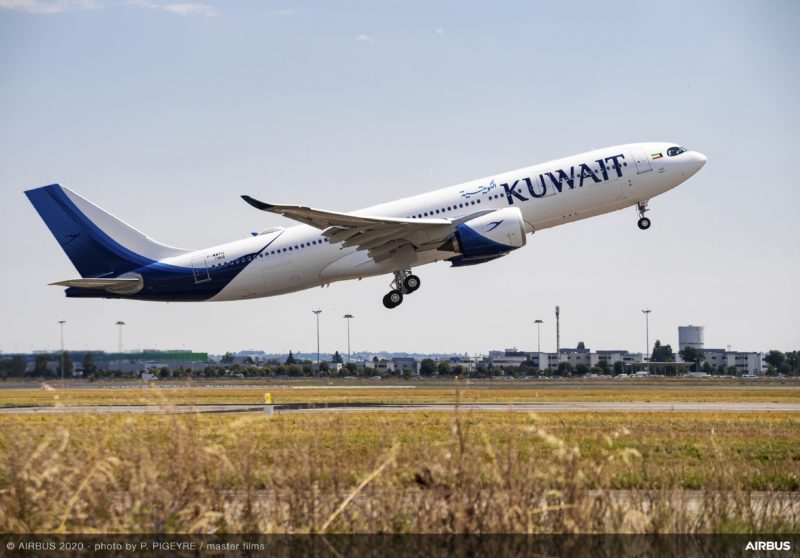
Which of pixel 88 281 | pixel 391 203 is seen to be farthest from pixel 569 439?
pixel 88 281

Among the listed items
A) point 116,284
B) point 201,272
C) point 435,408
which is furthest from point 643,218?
point 116,284

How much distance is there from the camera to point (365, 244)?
43781 millimetres

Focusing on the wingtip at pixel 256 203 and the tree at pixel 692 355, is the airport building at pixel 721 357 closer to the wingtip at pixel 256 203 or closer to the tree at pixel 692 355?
the tree at pixel 692 355

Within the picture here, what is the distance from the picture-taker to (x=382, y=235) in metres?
43.0

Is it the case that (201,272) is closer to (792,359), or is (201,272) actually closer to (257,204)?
(257,204)

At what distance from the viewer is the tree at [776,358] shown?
175m

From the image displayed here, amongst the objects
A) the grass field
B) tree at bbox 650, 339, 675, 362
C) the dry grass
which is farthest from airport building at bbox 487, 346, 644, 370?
the dry grass

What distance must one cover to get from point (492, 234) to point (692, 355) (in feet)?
Answer: 501

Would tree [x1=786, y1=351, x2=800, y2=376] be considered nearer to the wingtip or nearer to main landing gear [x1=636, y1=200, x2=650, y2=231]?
main landing gear [x1=636, y1=200, x2=650, y2=231]

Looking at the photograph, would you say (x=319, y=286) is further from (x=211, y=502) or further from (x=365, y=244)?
(x=211, y=502)

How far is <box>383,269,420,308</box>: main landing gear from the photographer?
46.0m

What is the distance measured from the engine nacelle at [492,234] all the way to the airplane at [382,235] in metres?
0.05

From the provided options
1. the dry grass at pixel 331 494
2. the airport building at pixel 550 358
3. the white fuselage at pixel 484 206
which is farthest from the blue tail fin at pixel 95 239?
the airport building at pixel 550 358

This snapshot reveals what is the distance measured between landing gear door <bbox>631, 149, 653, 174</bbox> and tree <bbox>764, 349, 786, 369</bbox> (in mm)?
143960
